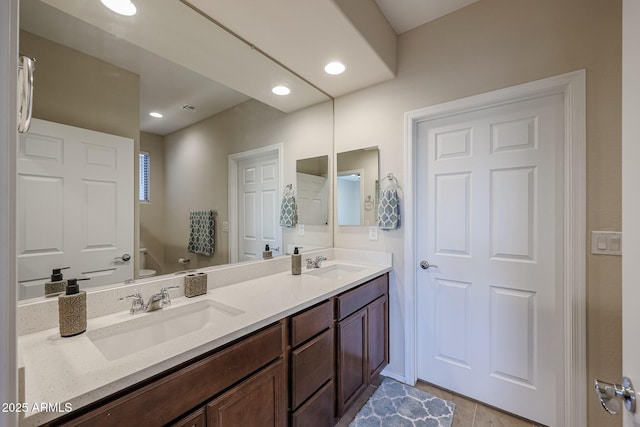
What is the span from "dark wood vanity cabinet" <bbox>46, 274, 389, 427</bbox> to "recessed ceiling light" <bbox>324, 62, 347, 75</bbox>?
1582 millimetres

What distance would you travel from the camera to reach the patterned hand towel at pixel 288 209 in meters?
2.11

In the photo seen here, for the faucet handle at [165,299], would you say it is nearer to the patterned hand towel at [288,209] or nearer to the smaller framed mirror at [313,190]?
the patterned hand towel at [288,209]

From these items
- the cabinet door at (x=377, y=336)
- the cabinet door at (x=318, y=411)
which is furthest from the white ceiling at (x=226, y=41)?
the cabinet door at (x=377, y=336)

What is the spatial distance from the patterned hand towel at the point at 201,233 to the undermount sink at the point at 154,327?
0.34m

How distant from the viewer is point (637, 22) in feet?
1.95

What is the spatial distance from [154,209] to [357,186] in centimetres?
157

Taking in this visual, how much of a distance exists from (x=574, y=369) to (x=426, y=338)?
84 centimetres

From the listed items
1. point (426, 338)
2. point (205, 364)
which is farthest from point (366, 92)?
point (205, 364)

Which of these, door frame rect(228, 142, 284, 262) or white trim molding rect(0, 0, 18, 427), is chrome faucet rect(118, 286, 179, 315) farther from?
white trim molding rect(0, 0, 18, 427)

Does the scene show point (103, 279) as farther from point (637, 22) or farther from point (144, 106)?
point (637, 22)

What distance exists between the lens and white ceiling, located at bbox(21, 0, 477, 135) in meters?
1.16

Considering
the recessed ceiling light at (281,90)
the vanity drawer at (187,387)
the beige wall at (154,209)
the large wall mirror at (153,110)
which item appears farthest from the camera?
the recessed ceiling light at (281,90)

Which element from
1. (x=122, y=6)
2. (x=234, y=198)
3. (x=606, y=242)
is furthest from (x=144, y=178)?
(x=606, y=242)

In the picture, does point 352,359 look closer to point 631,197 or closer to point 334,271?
point 334,271
